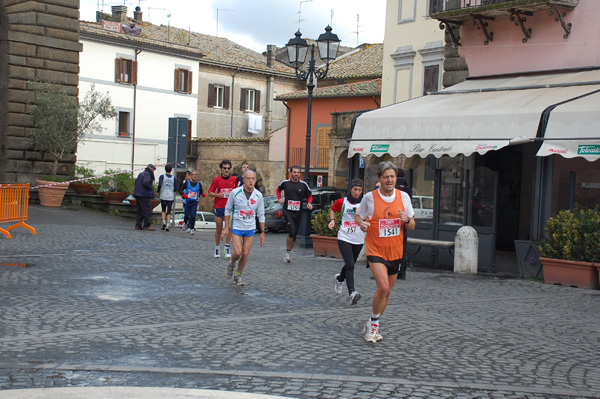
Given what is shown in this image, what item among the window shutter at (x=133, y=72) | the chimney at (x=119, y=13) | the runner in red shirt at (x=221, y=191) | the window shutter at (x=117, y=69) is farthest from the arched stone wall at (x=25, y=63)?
the chimney at (x=119, y=13)

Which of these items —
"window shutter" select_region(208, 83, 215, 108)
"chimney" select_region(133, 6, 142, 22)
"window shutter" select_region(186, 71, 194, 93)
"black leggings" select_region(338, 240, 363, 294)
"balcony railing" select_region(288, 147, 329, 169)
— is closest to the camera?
"black leggings" select_region(338, 240, 363, 294)

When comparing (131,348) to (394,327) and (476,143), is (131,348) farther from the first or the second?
(476,143)

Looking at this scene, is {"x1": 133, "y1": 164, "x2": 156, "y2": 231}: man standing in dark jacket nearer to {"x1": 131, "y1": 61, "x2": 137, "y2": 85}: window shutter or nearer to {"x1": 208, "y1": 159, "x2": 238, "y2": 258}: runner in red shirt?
{"x1": 208, "y1": 159, "x2": 238, "y2": 258}: runner in red shirt

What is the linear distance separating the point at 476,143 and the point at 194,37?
42884mm

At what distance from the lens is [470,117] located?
1530 cm

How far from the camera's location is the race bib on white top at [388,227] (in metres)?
8.25

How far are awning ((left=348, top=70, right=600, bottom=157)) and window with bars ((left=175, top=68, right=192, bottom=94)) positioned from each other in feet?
109

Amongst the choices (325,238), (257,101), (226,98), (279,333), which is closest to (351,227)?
(279,333)

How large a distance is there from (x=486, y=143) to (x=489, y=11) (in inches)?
167

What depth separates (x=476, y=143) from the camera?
14992mm

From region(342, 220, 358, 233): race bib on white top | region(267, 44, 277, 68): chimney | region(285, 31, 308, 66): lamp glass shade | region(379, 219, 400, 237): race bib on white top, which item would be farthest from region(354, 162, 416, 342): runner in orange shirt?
region(267, 44, 277, 68): chimney

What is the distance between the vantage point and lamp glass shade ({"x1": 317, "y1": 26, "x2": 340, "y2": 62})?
2242 cm

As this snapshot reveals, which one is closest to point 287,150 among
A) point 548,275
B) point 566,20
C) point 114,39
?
point 114,39

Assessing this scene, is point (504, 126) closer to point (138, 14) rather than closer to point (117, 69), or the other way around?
point (117, 69)
